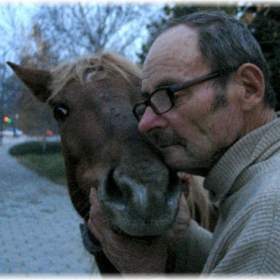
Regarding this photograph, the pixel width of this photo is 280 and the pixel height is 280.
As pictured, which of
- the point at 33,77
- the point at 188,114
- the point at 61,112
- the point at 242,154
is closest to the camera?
the point at 242,154

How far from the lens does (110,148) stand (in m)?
2.20

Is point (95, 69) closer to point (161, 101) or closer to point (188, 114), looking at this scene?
point (161, 101)

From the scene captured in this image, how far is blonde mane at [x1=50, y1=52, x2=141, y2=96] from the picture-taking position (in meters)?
2.77

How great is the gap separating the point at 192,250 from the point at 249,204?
1.31 metres

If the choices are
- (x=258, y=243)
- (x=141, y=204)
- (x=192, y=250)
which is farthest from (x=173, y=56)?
(x=192, y=250)

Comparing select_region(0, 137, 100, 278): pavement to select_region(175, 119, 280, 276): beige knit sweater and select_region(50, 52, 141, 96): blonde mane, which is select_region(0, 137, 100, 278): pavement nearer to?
select_region(50, 52, 141, 96): blonde mane

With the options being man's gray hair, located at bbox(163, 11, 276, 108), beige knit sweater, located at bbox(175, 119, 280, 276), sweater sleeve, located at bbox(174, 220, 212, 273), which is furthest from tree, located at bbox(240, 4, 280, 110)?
beige knit sweater, located at bbox(175, 119, 280, 276)

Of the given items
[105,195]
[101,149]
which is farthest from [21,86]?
[105,195]

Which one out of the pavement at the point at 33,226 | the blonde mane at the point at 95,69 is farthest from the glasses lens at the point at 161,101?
the pavement at the point at 33,226

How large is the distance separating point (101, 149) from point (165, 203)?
0.78m

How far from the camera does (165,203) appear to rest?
166 cm

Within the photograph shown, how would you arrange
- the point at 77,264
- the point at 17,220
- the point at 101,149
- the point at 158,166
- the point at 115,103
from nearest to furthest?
1. the point at 158,166
2. the point at 101,149
3. the point at 115,103
4. the point at 17,220
5. the point at 77,264

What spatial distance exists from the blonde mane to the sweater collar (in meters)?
1.49

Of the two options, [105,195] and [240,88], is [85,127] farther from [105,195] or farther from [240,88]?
[240,88]
